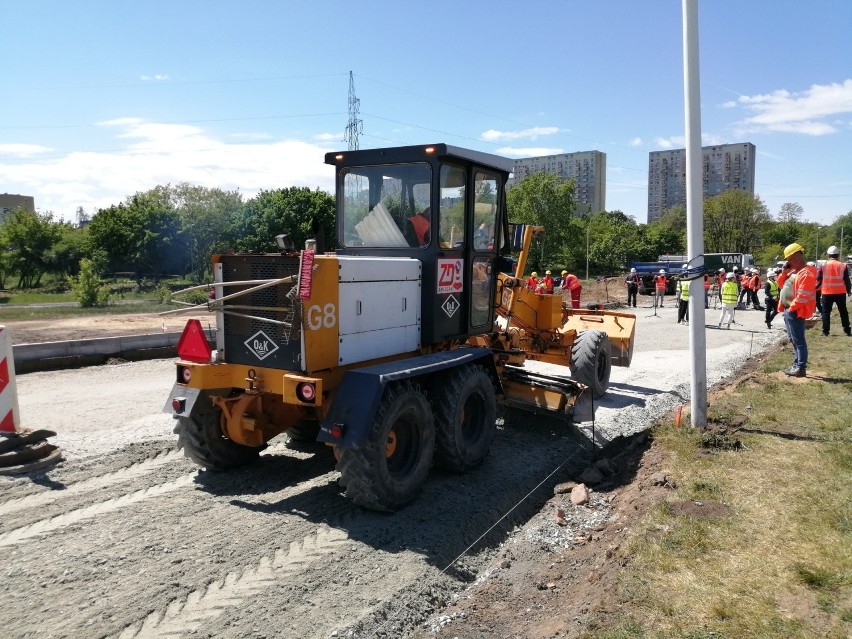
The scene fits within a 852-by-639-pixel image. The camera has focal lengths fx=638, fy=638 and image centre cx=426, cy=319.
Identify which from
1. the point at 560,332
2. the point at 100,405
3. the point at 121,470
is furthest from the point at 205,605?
the point at 560,332

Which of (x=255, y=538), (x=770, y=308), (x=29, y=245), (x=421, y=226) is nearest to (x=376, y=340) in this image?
(x=421, y=226)

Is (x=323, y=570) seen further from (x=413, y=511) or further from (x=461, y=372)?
(x=461, y=372)

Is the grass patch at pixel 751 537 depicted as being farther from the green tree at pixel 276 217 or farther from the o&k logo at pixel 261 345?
the green tree at pixel 276 217

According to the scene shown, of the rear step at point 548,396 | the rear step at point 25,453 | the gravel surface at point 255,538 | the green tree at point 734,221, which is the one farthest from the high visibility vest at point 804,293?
the green tree at point 734,221

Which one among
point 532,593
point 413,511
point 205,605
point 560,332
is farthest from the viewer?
point 560,332

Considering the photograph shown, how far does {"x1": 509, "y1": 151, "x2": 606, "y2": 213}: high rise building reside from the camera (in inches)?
3777

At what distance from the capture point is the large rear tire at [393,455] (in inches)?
189

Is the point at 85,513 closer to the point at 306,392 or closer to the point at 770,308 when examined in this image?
the point at 306,392

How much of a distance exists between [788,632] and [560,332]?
19.8ft

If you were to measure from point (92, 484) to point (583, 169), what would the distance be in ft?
330

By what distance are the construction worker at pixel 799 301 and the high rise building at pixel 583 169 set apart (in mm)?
87973

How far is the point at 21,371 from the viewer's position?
1045 cm

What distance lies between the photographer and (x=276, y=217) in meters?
40.3

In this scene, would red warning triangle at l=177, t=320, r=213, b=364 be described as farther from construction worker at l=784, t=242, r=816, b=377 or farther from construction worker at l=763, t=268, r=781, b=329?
construction worker at l=763, t=268, r=781, b=329
